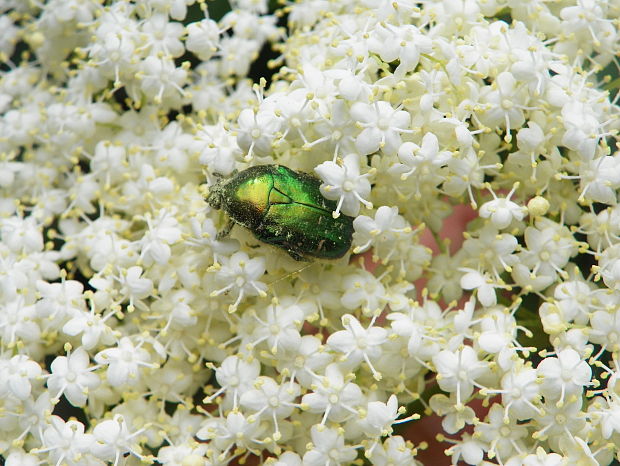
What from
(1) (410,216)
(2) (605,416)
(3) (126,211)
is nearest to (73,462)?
(3) (126,211)

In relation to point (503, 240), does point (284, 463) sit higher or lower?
lower

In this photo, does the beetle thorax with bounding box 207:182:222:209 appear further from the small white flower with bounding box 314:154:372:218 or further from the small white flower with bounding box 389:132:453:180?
the small white flower with bounding box 389:132:453:180

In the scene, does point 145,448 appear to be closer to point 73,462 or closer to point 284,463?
point 73,462

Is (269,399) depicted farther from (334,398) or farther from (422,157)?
(422,157)

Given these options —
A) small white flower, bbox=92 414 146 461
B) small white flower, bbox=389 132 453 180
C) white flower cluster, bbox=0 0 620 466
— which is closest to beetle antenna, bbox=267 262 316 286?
white flower cluster, bbox=0 0 620 466

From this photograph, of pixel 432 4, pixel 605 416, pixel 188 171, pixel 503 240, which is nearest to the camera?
pixel 605 416
